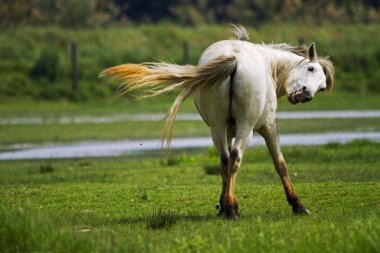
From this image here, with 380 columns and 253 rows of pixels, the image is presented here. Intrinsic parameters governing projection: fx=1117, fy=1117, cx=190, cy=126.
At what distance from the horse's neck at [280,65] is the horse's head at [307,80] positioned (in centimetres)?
11

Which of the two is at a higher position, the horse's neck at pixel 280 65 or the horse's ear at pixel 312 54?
the horse's ear at pixel 312 54

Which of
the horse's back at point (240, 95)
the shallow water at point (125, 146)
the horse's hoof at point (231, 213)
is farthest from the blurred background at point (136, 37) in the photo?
the horse's hoof at point (231, 213)

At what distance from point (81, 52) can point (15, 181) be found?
24531 mm

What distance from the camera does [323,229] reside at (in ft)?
34.3

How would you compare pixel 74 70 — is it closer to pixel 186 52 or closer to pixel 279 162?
pixel 186 52

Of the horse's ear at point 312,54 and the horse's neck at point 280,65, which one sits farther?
the horse's neck at point 280,65

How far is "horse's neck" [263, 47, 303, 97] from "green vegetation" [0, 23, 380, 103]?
23.9m

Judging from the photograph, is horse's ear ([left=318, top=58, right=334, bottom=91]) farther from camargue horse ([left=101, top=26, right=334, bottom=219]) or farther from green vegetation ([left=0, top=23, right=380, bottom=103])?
green vegetation ([left=0, top=23, right=380, bottom=103])

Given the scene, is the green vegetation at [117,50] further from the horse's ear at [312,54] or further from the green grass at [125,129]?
the horse's ear at [312,54]

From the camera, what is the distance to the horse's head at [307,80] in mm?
12516

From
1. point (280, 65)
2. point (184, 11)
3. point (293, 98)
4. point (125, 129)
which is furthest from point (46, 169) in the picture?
point (184, 11)

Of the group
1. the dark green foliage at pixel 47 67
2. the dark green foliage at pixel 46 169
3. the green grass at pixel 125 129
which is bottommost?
the dark green foliage at pixel 47 67

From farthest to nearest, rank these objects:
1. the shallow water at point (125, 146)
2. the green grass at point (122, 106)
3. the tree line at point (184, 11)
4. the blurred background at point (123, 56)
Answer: the tree line at point (184, 11), the green grass at point (122, 106), the blurred background at point (123, 56), the shallow water at point (125, 146)

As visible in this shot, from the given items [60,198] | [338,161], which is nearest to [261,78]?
[60,198]
